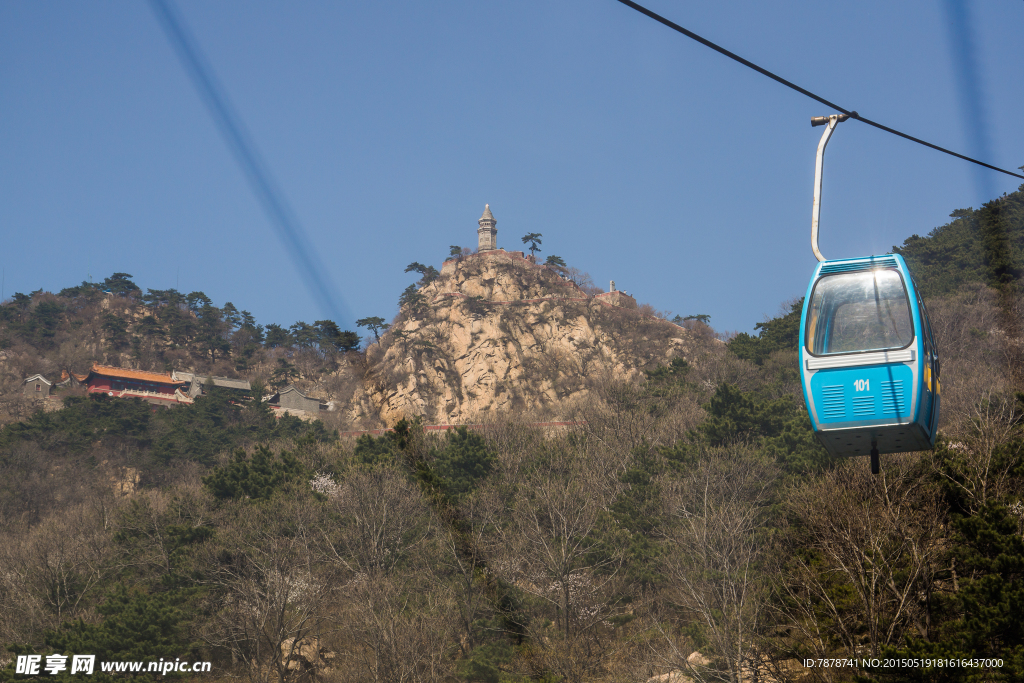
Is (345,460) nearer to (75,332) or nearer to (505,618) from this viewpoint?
(505,618)

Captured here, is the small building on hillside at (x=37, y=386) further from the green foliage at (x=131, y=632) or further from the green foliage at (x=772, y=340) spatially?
the green foliage at (x=772, y=340)

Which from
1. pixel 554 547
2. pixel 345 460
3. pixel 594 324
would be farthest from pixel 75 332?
pixel 554 547

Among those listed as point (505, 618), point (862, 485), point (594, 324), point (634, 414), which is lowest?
point (505, 618)

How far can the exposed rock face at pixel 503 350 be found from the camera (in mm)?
85938

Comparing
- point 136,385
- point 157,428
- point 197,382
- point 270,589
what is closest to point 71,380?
point 136,385

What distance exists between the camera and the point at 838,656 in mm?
18719

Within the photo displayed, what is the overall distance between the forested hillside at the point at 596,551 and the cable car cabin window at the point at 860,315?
6.71 meters

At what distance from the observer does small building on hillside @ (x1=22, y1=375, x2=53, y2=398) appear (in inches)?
3401

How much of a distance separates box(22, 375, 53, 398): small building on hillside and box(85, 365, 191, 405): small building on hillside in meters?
4.41

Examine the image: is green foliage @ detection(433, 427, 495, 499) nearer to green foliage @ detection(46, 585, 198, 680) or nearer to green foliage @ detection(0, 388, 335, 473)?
green foliage @ detection(46, 585, 198, 680)

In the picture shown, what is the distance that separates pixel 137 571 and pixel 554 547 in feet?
57.2

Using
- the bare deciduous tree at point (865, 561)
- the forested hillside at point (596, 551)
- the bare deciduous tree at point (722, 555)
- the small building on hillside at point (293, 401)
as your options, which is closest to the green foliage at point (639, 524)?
the forested hillside at point (596, 551)

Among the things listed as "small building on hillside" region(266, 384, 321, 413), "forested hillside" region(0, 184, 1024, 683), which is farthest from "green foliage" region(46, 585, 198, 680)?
"small building on hillside" region(266, 384, 321, 413)

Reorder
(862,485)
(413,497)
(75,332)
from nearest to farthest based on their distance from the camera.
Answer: (862,485) → (413,497) → (75,332)
